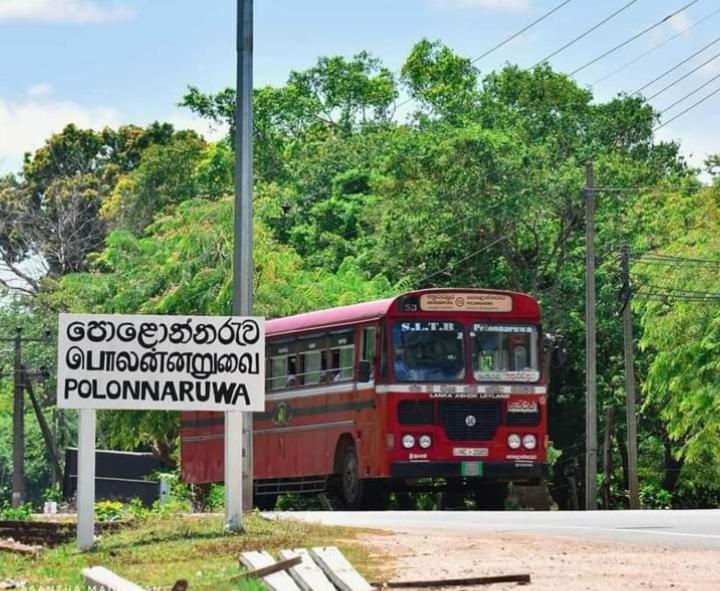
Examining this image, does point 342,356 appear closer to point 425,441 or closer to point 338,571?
point 425,441

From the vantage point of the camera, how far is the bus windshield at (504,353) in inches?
1194

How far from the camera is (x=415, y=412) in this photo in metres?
30.2

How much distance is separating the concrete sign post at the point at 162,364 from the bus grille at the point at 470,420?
11.7m

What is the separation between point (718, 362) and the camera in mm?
48531

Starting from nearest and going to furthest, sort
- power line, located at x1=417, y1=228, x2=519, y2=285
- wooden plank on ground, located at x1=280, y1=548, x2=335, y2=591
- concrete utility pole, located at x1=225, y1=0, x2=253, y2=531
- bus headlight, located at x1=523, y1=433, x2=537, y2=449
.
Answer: wooden plank on ground, located at x1=280, y1=548, x2=335, y2=591
concrete utility pole, located at x1=225, y1=0, x2=253, y2=531
bus headlight, located at x1=523, y1=433, x2=537, y2=449
power line, located at x1=417, y1=228, x2=519, y2=285

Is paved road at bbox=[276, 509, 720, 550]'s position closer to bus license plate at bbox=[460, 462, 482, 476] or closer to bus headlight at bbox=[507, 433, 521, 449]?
bus license plate at bbox=[460, 462, 482, 476]

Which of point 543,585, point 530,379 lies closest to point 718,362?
point 530,379

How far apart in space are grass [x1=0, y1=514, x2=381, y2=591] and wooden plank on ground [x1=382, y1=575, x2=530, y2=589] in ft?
2.38

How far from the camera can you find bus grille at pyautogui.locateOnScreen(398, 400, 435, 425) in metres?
30.1

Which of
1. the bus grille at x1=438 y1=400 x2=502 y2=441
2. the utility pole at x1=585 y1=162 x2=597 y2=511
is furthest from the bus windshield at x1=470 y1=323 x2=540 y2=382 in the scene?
the utility pole at x1=585 y1=162 x2=597 y2=511

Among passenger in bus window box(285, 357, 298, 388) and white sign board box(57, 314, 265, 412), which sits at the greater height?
passenger in bus window box(285, 357, 298, 388)

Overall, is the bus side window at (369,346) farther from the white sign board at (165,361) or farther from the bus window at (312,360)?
the white sign board at (165,361)

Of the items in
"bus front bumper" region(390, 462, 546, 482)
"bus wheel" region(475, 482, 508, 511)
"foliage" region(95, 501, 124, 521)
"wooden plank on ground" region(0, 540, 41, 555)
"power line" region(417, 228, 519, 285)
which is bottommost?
"wooden plank on ground" region(0, 540, 41, 555)

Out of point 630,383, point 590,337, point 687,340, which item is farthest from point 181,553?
point 687,340
